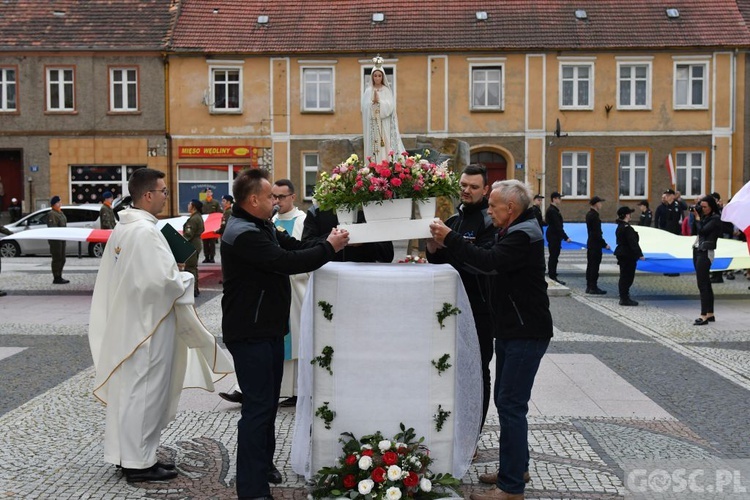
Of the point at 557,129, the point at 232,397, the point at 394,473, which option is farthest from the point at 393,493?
the point at 557,129

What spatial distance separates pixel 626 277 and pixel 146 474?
11.4 meters

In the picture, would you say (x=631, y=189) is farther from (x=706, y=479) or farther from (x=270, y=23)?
(x=706, y=479)

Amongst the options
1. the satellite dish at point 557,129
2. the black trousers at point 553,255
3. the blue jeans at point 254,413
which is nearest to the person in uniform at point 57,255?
the black trousers at point 553,255

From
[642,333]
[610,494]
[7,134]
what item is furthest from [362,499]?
[7,134]

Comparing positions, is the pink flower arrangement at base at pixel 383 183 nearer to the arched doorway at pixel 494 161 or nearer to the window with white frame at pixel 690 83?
the arched doorway at pixel 494 161

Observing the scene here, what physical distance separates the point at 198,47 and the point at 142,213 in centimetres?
3136

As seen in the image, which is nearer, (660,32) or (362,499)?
(362,499)

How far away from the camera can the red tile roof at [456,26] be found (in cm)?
3525

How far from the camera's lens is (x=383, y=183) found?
541cm

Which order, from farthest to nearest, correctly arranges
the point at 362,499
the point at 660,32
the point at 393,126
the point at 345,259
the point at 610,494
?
→ 1. the point at 660,32
2. the point at 393,126
3. the point at 345,259
4. the point at 610,494
5. the point at 362,499

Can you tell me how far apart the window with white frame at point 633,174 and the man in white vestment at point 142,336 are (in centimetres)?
3190

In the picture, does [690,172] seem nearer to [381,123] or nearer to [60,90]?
[381,123]

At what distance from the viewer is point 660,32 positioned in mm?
35562

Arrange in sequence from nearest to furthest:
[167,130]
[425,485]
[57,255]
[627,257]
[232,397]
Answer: [425,485] < [232,397] < [627,257] < [57,255] < [167,130]
